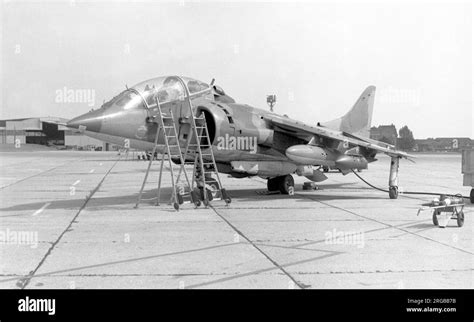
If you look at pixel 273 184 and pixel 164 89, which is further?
pixel 273 184

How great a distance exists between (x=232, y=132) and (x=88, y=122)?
4148 millimetres

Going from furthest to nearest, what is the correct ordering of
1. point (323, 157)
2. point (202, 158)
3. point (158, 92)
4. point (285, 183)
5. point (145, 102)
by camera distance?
1. point (285, 183)
2. point (323, 157)
3. point (202, 158)
4. point (158, 92)
5. point (145, 102)

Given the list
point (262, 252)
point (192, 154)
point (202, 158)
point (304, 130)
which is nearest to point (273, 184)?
point (304, 130)

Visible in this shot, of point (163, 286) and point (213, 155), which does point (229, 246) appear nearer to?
point (163, 286)

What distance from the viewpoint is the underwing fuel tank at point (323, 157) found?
1448cm

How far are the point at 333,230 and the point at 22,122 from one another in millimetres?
98771

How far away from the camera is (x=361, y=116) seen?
19875 millimetres

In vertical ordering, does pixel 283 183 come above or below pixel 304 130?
below

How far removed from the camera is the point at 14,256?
7152 mm

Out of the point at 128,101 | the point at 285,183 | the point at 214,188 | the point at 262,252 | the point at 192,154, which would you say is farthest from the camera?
the point at 285,183

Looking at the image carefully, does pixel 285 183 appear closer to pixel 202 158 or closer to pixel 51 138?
pixel 202 158

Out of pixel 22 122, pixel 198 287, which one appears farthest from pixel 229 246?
pixel 22 122

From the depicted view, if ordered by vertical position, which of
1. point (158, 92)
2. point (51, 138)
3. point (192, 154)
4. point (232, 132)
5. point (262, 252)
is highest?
Answer: point (51, 138)

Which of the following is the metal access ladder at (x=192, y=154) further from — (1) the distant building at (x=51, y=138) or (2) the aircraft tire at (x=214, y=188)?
(1) the distant building at (x=51, y=138)
